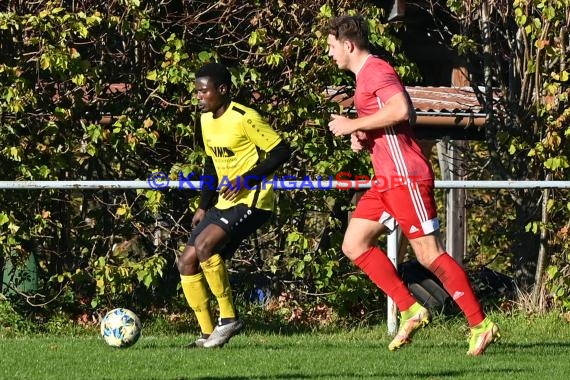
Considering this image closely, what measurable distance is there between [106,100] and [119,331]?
3.04 m

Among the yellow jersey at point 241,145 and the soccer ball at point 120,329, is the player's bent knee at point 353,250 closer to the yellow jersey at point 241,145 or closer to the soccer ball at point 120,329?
the yellow jersey at point 241,145

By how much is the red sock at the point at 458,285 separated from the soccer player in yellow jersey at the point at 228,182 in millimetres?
1532

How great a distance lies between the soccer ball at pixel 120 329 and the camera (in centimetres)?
812

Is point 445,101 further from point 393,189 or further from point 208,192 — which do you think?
point 393,189

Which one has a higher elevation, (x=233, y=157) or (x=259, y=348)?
(x=233, y=157)

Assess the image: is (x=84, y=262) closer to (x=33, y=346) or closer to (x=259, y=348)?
(x=33, y=346)

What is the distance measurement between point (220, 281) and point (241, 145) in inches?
39.4

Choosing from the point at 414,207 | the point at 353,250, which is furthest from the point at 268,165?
the point at 414,207

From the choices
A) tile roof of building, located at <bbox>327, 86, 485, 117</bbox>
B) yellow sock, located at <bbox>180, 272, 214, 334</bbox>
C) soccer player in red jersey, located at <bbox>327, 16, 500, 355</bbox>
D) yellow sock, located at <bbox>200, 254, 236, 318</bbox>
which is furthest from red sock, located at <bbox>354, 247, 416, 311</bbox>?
tile roof of building, located at <bbox>327, 86, 485, 117</bbox>

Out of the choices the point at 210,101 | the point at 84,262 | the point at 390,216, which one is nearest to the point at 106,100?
the point at 84,262

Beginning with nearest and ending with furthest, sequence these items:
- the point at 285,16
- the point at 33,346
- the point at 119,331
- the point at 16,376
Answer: the point at 16,376, the point at 119,331, the point at 33,346, the point at 285,16

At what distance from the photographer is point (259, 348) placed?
8508 mm

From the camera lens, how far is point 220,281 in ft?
28.2

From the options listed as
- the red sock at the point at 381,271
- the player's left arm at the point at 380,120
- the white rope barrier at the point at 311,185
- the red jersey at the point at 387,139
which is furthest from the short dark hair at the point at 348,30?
the white rope barrier at the point at 311,185
